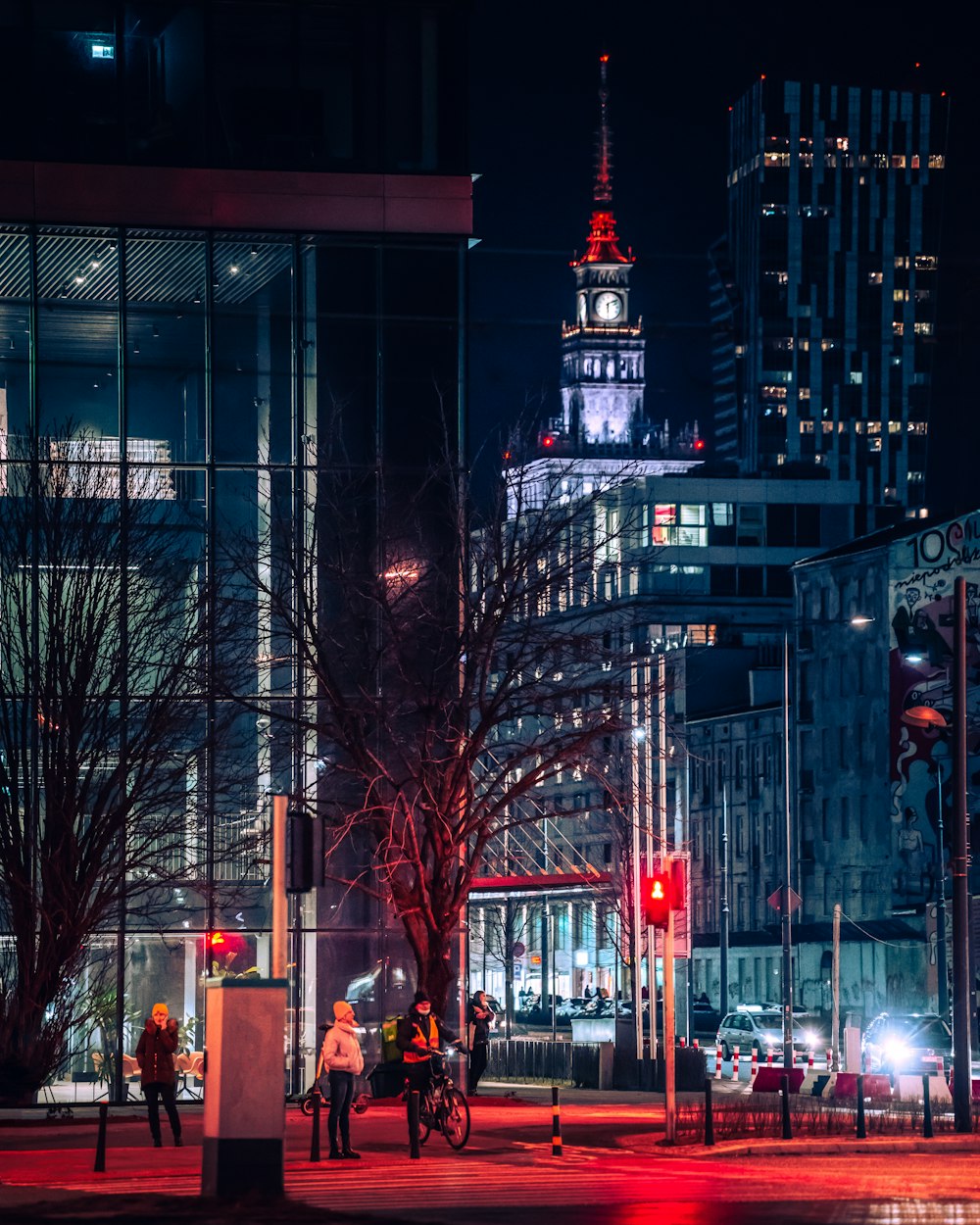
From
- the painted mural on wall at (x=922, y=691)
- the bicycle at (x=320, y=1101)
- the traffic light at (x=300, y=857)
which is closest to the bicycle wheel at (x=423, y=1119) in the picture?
the bicycle at (x=320, y=1101)

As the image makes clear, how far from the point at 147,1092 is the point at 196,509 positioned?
48.8ft

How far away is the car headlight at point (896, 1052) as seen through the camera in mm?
54125

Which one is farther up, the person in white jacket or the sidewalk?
the person in white jacket

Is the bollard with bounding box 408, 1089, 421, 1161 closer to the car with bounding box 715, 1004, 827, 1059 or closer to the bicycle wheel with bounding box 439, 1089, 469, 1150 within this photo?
the bicycle wheel with bounding box 439, 1089, 469, 1150

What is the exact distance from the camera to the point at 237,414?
4353 centimetres

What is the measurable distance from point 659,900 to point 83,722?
1209 cm

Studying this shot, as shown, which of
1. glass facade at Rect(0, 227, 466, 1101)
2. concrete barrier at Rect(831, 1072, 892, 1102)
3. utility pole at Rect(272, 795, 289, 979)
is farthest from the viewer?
glass facade at Rect(0, 227, 466, 1101)

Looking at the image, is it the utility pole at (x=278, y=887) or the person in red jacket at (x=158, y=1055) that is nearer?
the utility pole at (x=278, y=887)

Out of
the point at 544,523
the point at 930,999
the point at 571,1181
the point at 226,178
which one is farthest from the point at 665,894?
the point at 930,999

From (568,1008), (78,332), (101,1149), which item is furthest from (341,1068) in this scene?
(568,1008)

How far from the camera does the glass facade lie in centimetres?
4219

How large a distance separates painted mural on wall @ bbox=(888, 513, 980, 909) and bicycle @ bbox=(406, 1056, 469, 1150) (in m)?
76.1

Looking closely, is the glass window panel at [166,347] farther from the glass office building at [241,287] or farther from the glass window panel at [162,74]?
the glass window panel at [162,74]

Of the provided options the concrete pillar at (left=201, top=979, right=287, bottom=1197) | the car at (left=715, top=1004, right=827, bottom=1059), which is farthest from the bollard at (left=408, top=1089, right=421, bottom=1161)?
the car at (left=715, top=1004, right=827, bottom=1059)
